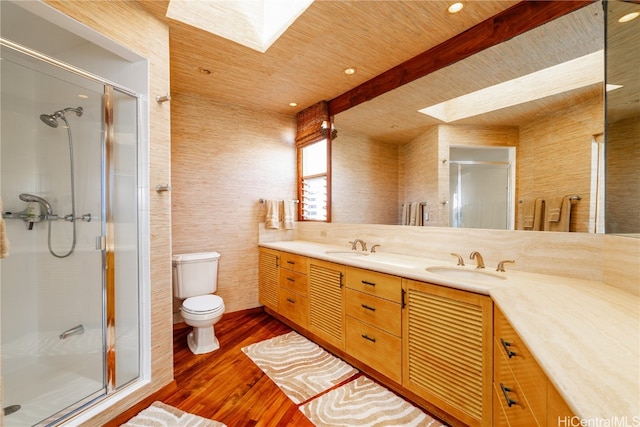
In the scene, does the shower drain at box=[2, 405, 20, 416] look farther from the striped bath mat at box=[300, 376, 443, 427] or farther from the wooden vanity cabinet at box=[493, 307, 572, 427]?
the wooden vanity cabinet at box=[493, 307, 572, 427]

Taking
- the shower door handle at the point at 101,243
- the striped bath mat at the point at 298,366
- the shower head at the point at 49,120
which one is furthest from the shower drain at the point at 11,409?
the shower head at the point at 49,120

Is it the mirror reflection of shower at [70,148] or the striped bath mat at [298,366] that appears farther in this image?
the mirror reflection of shower at [70,148]

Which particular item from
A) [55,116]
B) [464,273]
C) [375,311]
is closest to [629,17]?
[464,273]

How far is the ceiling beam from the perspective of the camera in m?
1.42

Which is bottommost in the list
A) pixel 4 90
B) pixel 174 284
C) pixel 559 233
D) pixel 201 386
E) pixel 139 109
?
pixel 201 386

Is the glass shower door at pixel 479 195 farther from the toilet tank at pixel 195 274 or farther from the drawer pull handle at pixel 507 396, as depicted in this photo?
the toilet tank at pixel 195 274

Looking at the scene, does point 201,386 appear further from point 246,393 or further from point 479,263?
point 479,263

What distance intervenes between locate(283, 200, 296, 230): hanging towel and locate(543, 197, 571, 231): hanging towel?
2349 mm

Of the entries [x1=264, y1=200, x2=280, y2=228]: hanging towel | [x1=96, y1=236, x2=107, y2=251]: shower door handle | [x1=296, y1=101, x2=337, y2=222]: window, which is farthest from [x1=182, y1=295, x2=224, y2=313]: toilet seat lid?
[x1=296, y1=101, x2=337, y2=222]: window

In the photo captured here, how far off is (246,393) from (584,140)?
2.45 metres

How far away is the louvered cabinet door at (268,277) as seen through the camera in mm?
2761

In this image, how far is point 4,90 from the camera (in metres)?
1.67

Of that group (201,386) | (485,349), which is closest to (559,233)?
(485,349)

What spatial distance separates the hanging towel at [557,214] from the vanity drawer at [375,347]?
3.63 feet
